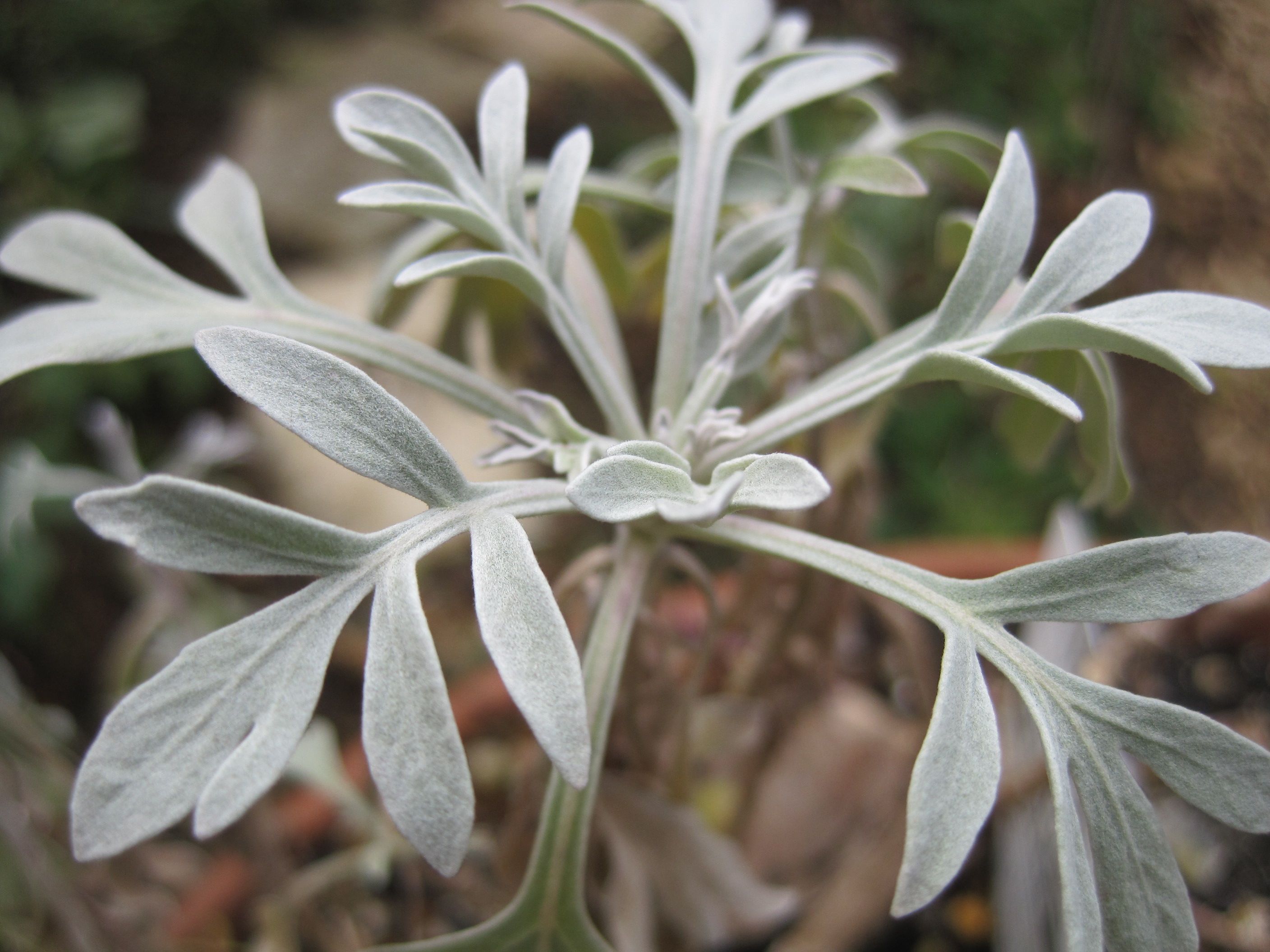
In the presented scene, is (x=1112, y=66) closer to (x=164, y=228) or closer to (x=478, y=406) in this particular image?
(x=478, y=406)

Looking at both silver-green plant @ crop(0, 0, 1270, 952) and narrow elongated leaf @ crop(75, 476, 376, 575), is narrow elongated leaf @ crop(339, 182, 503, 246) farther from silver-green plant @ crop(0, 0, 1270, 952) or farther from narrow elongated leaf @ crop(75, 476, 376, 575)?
narrow elongated leaf @ crop(75, 476, 376, 575)

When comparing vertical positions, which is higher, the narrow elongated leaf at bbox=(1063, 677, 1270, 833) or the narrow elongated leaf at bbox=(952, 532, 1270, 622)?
the narrow elongated leaf at bbox=(952, 532, 1270, 622)

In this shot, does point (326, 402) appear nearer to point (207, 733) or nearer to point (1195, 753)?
point (207, 733)

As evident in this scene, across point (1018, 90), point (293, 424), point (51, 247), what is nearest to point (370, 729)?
point (293, 424)

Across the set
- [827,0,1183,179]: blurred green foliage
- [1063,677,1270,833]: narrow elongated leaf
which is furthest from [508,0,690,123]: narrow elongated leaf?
[827,0,1183,179]: blurred green foliage

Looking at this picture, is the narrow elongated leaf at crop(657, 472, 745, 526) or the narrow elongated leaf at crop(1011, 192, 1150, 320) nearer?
the narrow elongated leaf at crop(657, 472, 745, 526)

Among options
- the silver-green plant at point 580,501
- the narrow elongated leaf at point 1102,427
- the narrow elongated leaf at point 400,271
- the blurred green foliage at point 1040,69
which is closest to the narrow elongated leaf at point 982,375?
the silver-green plant at point 580,501
